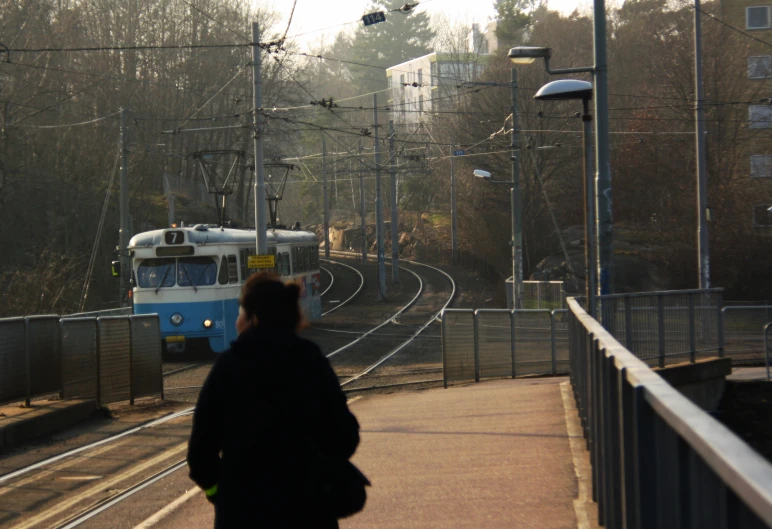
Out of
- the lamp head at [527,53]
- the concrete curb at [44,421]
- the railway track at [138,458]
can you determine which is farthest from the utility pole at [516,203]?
the concrete curb at [44,421]

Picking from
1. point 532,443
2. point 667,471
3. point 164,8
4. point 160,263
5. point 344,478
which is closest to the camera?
point 667,471

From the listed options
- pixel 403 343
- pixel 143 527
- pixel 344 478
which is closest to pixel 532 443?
pixel 143 527

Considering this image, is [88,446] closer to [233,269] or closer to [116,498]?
[116,498]

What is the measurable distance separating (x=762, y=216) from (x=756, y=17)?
13.7m

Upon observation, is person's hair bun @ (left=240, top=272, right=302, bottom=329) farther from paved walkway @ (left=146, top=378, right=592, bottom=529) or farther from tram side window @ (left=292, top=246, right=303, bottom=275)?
Answer: tram side window @ (left=292, top=246, right=303, bottom=275)

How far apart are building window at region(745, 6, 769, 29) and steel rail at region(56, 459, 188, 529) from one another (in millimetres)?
48352

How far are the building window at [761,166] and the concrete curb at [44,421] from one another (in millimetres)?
38234

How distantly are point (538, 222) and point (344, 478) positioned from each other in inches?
1768

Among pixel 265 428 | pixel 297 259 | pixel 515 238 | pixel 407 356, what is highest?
pixel 515 238

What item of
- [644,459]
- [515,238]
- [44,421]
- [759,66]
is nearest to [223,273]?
[44,421]

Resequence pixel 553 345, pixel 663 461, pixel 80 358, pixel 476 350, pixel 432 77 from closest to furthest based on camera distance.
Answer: pixel 663 461 < pixel 80 358 < pixel 476 350 < pixel 553 345 < pixel 432 77

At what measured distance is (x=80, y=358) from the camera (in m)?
13.4

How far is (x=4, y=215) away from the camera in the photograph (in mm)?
34500

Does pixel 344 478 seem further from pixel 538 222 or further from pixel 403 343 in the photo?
pixel 538 222
